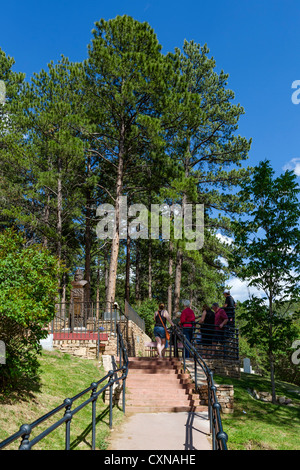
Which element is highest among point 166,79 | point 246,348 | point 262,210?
point 166,79

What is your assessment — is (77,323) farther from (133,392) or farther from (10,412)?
(10,412)

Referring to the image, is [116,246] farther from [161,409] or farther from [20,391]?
[20,391]

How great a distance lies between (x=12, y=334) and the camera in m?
7.67

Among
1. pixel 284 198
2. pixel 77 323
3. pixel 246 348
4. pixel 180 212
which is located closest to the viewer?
pixel 284 198

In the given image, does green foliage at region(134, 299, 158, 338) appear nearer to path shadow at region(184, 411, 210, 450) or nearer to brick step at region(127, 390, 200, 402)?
brick step at region(127, 390, 200, 402)

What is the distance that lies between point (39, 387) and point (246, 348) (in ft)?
128

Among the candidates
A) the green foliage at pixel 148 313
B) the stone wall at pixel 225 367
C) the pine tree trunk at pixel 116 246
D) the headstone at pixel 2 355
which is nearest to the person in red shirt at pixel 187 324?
the stone wall at pixel 225 367

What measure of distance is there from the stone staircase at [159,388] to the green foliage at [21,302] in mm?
2611

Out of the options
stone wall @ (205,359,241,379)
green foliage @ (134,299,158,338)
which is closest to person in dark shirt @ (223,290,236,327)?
stone wall @ (205,359,241,379)

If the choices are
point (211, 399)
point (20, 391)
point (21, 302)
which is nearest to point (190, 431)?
point (211, 399)

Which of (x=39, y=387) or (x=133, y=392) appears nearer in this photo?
(x=39, y=387)

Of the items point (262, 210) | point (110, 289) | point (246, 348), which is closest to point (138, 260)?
point (246, 348)

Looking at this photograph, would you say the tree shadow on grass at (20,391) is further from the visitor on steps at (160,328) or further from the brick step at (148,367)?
the visitor on steps at (160,328)

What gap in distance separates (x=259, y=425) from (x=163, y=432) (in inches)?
100
